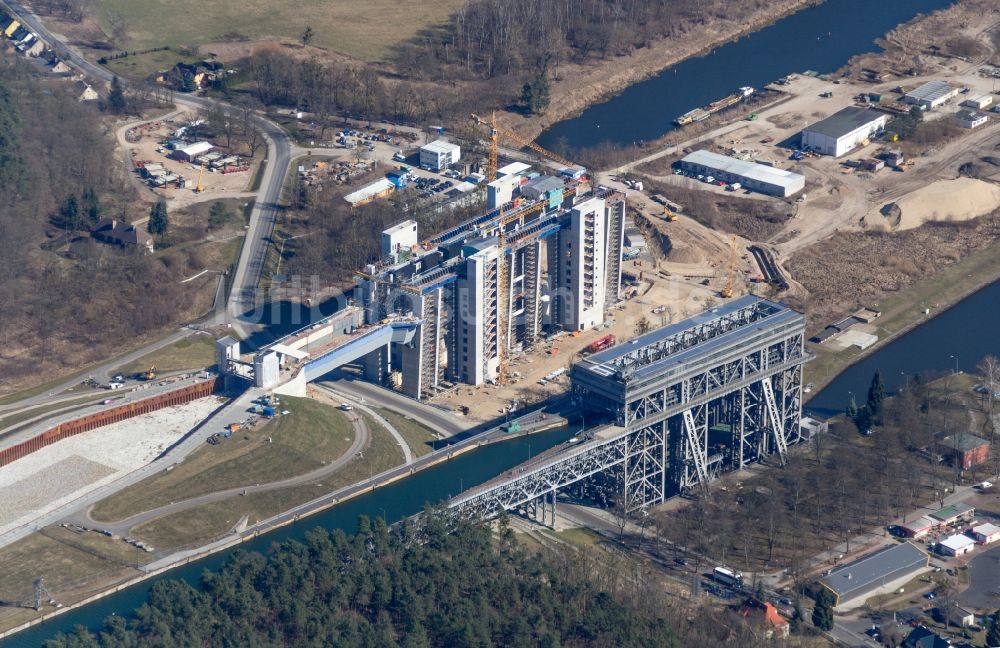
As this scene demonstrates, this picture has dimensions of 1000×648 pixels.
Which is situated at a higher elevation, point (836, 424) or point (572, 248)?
point (572, 248)

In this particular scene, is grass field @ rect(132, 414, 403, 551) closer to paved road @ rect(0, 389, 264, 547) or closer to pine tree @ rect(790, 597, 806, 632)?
paved road @ rect(0, 389, 264, 547)

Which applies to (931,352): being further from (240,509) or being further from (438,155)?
(240,509)

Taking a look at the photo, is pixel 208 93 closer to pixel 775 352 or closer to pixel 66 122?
pixel 66 122

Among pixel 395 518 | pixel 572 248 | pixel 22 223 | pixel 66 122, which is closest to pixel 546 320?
pixel 572 248

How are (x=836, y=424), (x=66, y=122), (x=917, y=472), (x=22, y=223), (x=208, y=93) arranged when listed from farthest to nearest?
(x=208, y=93) < (x=66, y=122) < (x=22, y=223) < (x=836, y=424) < (x=917, y=472)

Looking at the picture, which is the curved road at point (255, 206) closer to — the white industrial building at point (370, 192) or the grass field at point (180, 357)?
the grass field at point (180, 357)

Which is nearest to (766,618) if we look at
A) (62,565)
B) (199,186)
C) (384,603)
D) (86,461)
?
(384,603)

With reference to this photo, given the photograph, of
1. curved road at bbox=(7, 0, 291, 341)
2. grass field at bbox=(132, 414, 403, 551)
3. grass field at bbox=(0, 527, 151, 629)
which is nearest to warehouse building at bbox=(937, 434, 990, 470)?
grass field at bbox=(132, 414, 403, 551)
